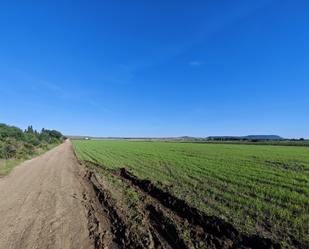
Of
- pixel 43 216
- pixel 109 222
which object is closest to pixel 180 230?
pixel 109 222

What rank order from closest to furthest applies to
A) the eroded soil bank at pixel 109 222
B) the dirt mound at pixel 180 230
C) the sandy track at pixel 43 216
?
1. the dirt mound at pixel 180 230
2. the eroded soil bank at pixel 109 222
3. the sandy track at pixel 43 216

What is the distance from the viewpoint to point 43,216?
8.88 m

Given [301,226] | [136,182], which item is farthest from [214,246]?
[136,182]

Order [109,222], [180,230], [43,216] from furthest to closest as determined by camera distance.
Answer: [43,216] < [109,222] < [180,230]

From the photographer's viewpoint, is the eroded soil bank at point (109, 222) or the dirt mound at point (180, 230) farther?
the eroded soil bank at point (109, 222)

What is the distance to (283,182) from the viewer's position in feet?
50.4

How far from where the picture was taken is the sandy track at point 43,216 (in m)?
6.77

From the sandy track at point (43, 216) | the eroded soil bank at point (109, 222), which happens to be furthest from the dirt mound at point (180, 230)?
the sandy track at point (43, 216)

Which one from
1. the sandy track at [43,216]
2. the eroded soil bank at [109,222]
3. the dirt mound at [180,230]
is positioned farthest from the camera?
the sandy track at [43,216]

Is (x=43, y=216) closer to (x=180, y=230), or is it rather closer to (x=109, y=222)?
(x=109, y=222)

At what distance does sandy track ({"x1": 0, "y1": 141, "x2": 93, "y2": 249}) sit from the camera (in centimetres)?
677

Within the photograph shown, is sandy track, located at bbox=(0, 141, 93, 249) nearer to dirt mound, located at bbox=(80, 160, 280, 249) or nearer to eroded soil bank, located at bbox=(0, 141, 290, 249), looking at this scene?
eroded soil bank, located at bbox=(0, 141, 290, 249)

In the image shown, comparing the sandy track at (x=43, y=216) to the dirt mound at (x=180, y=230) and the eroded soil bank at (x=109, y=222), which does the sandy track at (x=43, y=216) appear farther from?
the dirt mound at (x=180, y=230)

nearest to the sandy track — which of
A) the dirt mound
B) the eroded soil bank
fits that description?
the eroded soil bank
